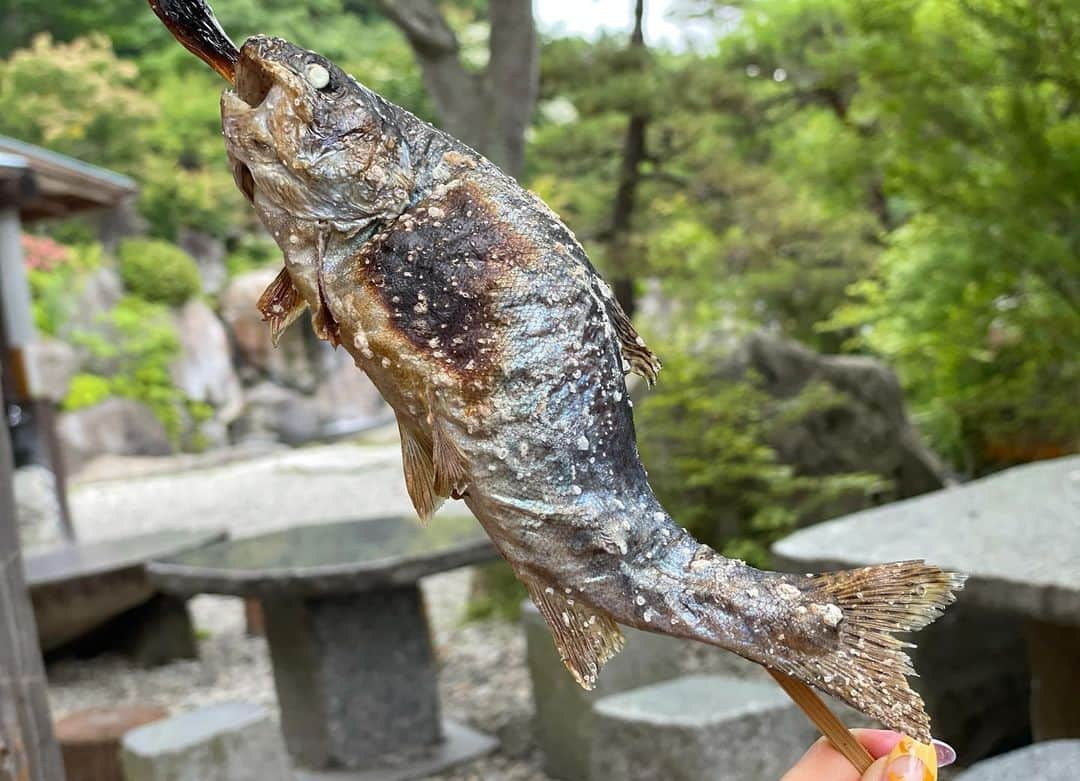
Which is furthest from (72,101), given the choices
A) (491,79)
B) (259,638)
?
(491,79)

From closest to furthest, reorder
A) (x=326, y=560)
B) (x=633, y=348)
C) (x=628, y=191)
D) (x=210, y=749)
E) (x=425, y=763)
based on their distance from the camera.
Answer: (x=633, y=348) → (x=210, y=749) → (x=326, y=560) → (x=425, y=763) → (x=628, y=191)

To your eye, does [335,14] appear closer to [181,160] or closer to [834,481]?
[181,160]

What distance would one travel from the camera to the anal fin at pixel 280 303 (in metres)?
0.90

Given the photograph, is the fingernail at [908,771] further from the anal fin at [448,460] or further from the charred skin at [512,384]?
the anal fin at [448,460]

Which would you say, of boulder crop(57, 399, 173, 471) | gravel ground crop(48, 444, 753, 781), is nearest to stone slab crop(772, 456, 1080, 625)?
gravel ground crop(48, 444, 753, 781)

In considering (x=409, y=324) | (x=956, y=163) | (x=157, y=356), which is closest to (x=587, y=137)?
(x=956, y=163)

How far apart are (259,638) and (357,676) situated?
8.53ft

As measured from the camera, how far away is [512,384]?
817 millimetres

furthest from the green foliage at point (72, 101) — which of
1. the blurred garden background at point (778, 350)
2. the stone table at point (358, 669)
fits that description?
the stone table at point (358, 669)

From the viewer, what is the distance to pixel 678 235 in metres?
7.65

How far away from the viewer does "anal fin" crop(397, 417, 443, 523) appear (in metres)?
0.88

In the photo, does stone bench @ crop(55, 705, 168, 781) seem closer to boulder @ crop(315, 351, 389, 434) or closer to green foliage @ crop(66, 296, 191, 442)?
green foliage @ crop(66, 296, 191, 442)

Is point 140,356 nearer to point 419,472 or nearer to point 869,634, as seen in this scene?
point 419,472

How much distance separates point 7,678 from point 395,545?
248cm
